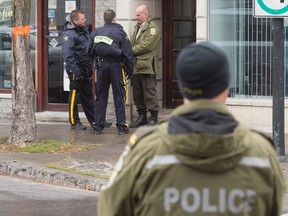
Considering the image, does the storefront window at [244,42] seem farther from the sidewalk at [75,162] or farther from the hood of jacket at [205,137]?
the hood of jacket at [205,137]

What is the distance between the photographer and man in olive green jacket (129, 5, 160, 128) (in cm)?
1227

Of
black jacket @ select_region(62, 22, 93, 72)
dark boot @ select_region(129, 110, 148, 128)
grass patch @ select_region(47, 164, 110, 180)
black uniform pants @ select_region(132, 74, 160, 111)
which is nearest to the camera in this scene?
grass patch @ select_region(47, 164, 110, 180)

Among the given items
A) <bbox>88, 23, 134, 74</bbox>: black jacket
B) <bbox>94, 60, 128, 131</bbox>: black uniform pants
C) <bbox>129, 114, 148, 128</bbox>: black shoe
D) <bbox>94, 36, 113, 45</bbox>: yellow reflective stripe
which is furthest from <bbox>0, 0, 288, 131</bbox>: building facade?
<bbox>94, 36, 113, 45</bbox>: yellow reflective stripe

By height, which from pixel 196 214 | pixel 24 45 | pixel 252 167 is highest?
pixel 24 45

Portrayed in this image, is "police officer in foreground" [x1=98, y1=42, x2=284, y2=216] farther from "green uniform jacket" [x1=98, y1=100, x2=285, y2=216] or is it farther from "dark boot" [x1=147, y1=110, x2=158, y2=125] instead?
"dark boot" [x1=147, y1=110, x2=158, y2=125]

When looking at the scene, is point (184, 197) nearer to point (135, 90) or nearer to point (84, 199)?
point (84, 199)

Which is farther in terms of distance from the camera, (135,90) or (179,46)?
(179,46)

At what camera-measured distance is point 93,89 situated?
42.6ft

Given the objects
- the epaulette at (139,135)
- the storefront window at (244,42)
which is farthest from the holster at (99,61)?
the epaulette at (139,135)

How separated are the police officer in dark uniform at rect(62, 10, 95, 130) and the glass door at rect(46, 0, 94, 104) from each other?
0.92 metres

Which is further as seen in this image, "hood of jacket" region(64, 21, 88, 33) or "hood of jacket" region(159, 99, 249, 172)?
"hood of jacket" region(64, 21, 88, 33)

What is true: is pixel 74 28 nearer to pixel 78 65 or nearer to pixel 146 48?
pixel 78 65

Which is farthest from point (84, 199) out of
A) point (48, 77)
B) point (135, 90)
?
point (48, 77)

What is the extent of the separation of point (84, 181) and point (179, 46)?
5.21m
